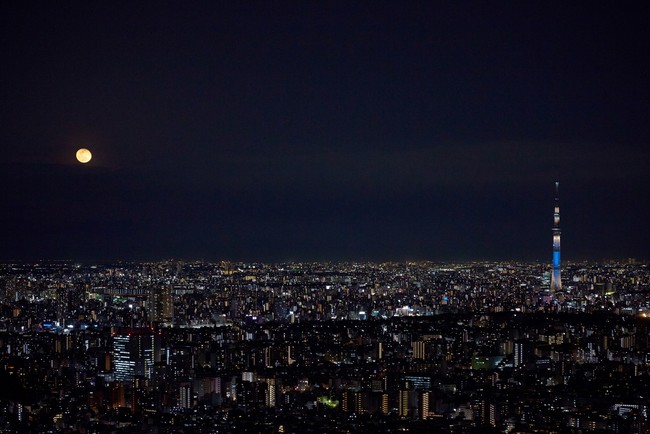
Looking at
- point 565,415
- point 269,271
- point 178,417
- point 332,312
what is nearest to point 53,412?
point 178,417

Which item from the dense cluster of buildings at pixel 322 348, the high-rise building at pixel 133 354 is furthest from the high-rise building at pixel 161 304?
the high-rise building at pixel 133 354

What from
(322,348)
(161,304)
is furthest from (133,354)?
(161,304)

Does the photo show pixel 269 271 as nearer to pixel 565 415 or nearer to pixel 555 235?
pixel 555 235

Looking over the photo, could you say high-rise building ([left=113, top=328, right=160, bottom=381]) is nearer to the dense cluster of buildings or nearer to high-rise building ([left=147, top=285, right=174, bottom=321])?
the dense cluster of buildings

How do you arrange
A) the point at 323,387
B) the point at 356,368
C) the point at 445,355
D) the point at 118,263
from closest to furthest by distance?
the point at 323,387, the point at 356,368, the point at 445,355, the point at 118,263

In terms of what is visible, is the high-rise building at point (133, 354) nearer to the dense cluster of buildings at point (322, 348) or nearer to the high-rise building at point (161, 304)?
the dense cluster of buildings at point (322, 348)

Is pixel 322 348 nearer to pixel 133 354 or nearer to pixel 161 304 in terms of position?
pixel 133 354
